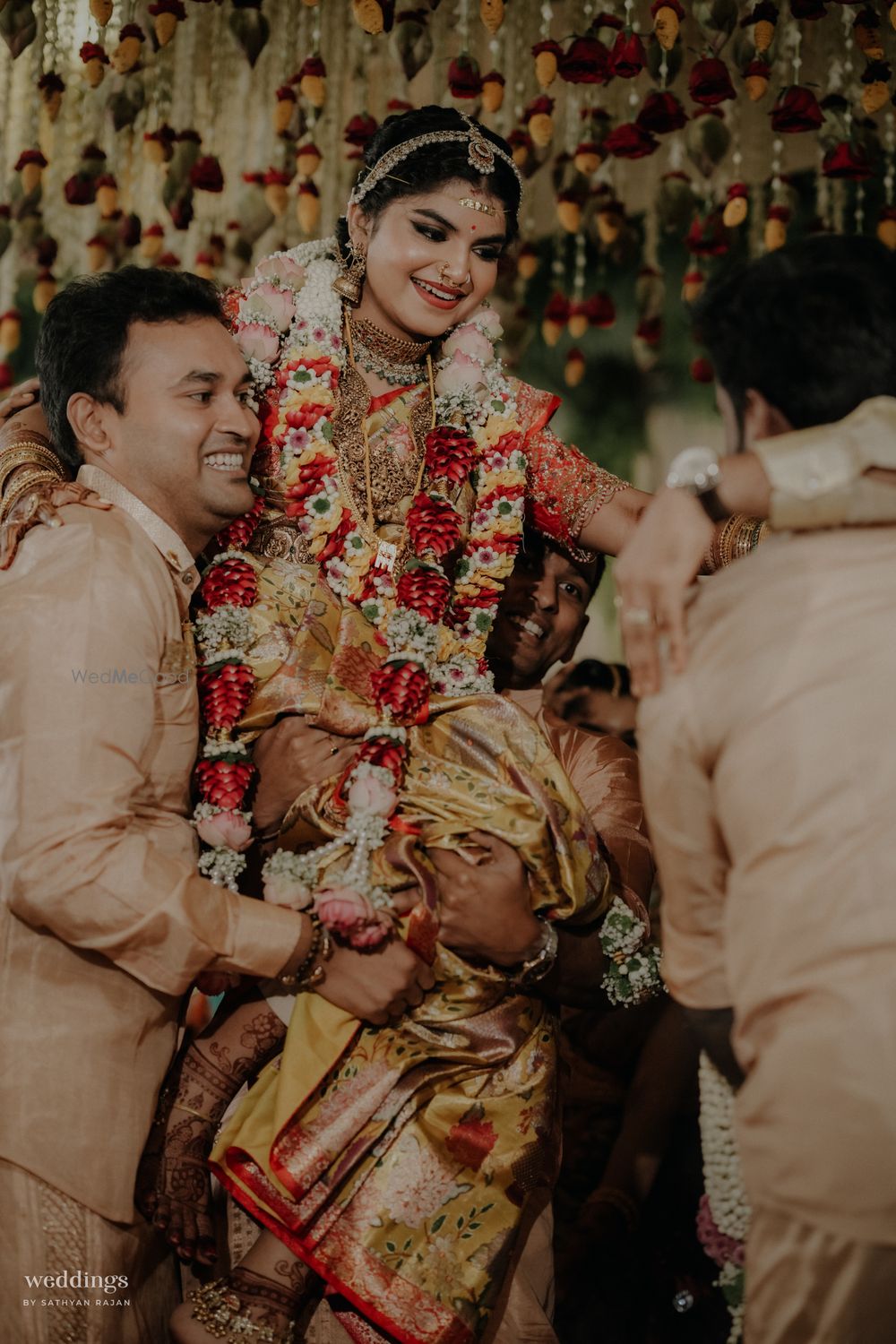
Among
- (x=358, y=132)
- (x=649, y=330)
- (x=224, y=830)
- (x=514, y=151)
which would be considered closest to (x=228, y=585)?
(x=224, y=830)

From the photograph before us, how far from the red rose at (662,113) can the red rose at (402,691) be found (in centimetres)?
278

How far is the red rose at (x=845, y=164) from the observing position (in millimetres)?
4695

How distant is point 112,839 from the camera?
7.52ft

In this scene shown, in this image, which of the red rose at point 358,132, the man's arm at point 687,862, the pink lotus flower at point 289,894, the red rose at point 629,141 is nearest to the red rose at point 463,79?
the red rose at point 358,132

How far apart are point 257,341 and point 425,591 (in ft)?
2.16

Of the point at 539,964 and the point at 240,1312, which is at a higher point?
the point at 539,964

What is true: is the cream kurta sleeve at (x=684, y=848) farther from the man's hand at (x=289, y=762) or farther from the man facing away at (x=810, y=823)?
the man's hand at (x=289, y=762)

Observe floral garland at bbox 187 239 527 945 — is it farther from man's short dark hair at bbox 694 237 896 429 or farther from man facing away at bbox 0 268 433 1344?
man's short dark hair at bbox 694 237 896 429

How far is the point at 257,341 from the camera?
2.95 metres

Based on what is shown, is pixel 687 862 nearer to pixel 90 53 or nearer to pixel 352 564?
pixel 352 564

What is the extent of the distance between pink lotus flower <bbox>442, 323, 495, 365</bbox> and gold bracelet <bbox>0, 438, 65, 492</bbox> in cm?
94

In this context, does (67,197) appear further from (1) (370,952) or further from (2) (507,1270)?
(2) (507,1270)

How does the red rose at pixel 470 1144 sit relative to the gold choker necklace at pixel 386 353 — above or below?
below

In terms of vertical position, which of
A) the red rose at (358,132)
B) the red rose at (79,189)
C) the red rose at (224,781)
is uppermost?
the red rose at (358,132)
